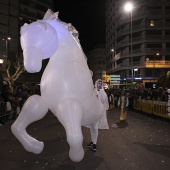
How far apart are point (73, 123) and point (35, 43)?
118 cm

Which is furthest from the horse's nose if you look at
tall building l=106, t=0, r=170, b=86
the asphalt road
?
tall building l=106, t=0, r=170, b=86

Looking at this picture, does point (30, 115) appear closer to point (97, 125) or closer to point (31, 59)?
point (31, 59)

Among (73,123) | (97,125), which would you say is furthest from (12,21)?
(73,123)

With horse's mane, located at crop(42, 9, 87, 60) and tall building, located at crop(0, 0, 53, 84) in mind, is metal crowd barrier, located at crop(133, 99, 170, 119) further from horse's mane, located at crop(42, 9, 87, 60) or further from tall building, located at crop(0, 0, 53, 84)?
tall building, located at crop(0, 0, 53, 84)

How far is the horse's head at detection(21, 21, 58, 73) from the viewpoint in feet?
10.5

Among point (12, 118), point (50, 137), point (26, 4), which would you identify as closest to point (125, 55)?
point (26, 4)

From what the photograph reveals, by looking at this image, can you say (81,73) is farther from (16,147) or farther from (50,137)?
(50,137)

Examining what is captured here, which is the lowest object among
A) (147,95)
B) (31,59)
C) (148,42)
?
(147,95)

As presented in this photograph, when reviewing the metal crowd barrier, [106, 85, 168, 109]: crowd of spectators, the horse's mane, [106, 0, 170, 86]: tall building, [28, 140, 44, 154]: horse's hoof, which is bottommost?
the metal crowd barrier

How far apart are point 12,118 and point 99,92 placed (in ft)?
20.7

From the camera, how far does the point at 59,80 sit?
3508 mm

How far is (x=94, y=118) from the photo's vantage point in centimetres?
429

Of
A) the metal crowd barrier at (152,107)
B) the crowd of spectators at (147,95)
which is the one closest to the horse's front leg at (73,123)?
the metal crowd barrier at (152,107)

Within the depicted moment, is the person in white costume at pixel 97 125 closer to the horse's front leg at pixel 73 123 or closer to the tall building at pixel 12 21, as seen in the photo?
the horse's front leg at pixel 73 123
